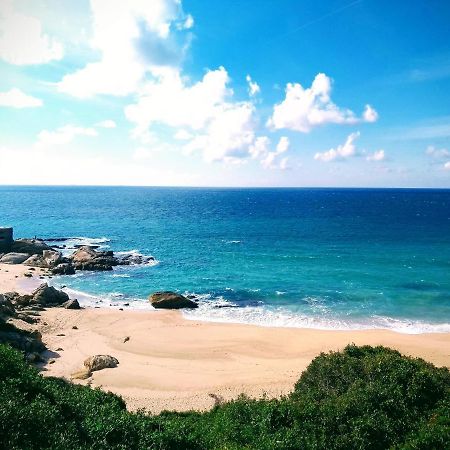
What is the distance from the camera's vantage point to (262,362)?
3081 centimetres

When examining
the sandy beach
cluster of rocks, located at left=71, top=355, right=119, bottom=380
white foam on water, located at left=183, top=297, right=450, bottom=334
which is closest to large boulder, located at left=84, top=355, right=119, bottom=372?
cluster of rocks, located at left=71, top=355, right=119, bottom=380

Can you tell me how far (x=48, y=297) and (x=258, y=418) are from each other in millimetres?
35365

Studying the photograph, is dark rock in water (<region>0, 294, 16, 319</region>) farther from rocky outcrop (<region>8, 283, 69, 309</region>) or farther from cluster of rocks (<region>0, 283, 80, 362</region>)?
rocky outcrop (<region>8, 283, 69, 309</region>)

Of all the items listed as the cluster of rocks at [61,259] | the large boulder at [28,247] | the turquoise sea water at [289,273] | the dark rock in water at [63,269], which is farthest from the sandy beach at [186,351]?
the large boulder at [28,247]

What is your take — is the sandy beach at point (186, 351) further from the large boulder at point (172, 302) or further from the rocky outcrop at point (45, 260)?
the rocky outcrop at point (45, 260)

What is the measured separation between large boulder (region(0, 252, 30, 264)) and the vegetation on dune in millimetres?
54145

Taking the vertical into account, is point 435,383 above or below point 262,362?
above

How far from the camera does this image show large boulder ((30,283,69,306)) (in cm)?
4309

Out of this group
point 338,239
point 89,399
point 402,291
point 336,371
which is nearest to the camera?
point 89,399

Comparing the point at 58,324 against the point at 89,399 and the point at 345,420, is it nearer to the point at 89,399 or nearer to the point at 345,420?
the point at 89,399

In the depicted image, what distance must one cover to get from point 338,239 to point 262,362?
197 feet

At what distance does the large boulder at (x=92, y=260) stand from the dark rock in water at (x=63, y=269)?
2443mm

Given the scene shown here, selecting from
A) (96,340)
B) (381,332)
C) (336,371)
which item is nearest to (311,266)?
(381,332)

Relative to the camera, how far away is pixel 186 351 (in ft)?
108
